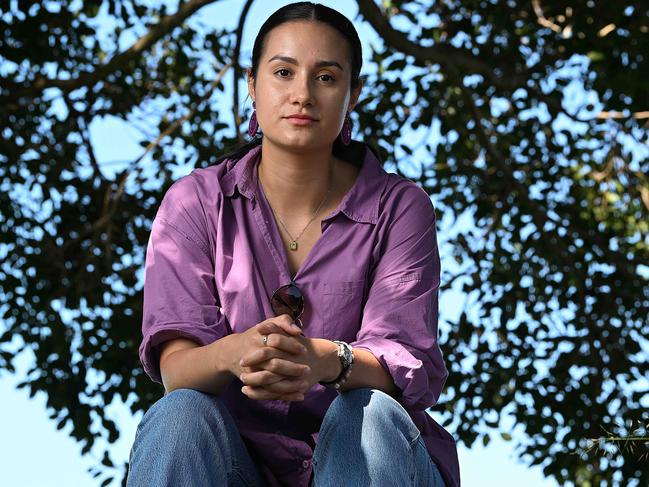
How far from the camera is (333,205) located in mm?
2500

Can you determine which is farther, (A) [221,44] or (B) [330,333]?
(A) [221,44]

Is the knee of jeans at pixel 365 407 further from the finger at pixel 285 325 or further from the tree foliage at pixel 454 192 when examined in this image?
the tree foliage at pixel 454 192

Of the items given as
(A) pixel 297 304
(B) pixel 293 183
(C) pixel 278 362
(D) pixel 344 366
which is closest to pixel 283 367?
(C) pixel 278 362

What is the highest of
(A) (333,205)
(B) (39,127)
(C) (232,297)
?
(B) (39,127)

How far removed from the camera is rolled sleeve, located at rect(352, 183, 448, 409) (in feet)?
7.28

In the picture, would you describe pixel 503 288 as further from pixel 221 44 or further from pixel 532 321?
pixel 221 44

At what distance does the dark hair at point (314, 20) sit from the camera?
245cm

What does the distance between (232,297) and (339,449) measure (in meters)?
0.45

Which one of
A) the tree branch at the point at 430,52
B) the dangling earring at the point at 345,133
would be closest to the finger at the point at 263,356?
the dangling earring at the point at 345,133

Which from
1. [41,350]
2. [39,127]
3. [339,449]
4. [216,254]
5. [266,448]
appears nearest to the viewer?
[339,449]

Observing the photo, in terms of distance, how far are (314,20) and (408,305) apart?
635 millimetres

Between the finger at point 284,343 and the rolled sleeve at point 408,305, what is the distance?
8.4 inches

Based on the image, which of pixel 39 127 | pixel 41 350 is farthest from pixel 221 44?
pixel 41 350

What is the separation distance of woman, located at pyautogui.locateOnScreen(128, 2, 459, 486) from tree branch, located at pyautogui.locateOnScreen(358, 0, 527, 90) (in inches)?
102
